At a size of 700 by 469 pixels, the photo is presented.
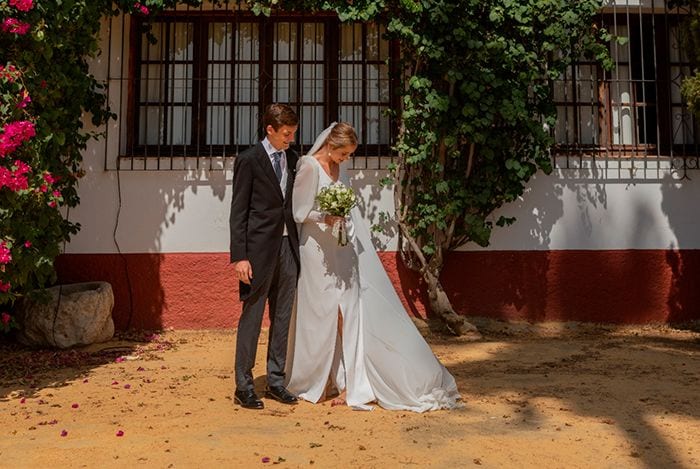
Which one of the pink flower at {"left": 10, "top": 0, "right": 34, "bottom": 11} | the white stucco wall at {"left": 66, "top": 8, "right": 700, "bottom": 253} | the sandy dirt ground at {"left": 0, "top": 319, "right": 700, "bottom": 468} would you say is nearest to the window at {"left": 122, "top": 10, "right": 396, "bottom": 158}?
the white stucco wall at {"left": 66, "top": 8, "right": 700, "bottom": 253}

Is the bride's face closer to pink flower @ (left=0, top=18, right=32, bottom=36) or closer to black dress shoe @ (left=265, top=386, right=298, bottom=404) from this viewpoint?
black dress shoe @ (left=265, top=386, right=298, bottom=404)

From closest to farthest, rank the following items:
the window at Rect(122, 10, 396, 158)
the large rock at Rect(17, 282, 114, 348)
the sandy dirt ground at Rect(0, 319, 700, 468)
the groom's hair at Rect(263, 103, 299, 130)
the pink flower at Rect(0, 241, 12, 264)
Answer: the sandy dirt ground at Rect(0, 319, 700, 468), the groom's hair at Rect(263, 103, 299, 130), the pink flower at Rect(0, 241, 12, 264), the large rock at Rect(17, 282, 114, 348), the window at Rect(122, 10, 396, 158)

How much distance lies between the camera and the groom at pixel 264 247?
4.07 metres

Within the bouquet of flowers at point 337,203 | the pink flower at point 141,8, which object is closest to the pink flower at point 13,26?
the pink flower at point 141,8

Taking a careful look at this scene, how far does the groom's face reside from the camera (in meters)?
4.14

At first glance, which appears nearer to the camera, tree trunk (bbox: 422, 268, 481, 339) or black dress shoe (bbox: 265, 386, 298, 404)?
black dress shoe (bbox: 265, 386, 298, 404)

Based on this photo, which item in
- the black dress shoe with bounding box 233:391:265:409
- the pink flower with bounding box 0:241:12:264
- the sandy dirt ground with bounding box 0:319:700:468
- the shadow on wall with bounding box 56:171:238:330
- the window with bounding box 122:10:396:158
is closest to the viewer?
the sandy dirt ground with bounding box 0:319:700:468

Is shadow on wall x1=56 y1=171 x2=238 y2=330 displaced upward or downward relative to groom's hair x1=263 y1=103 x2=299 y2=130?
downward

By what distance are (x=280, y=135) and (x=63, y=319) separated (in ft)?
10.1

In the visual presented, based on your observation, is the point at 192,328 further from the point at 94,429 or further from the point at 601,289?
the point at 601,289

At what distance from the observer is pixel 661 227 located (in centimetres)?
679

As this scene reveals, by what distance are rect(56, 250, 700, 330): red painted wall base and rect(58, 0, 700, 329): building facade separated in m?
0.01

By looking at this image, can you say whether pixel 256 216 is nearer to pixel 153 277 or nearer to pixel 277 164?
pixel 277 164

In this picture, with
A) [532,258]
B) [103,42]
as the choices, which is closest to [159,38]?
[103,42]
